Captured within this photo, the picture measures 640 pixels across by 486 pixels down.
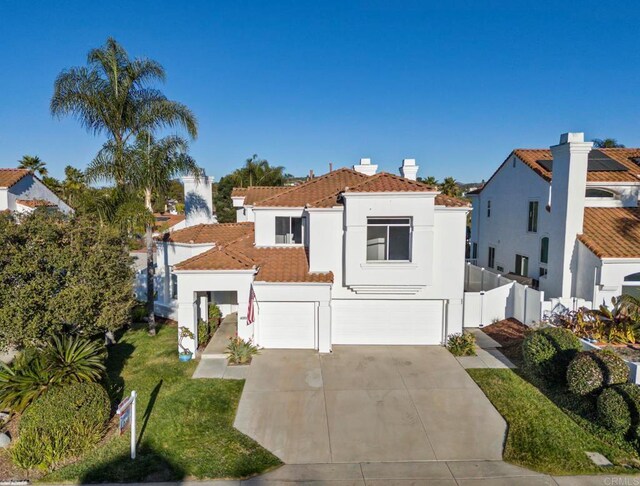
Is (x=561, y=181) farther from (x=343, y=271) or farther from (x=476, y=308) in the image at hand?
(x=343, y=271)

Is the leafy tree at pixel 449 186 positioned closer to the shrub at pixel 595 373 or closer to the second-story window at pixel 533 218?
the second-story window at pixel 533 218

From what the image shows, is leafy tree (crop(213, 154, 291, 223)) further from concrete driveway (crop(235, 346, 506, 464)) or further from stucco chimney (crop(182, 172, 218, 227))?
concrete driveway (crop(235, 346, 506, 464))

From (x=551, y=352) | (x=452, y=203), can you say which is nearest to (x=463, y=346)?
(x=551, y=352)

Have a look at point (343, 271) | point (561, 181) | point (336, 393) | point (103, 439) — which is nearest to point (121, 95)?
point (343, 271)

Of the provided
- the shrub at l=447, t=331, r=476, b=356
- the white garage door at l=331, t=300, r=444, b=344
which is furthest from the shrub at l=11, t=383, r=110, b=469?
the shrub at l=447, t=331, r=476, b=356

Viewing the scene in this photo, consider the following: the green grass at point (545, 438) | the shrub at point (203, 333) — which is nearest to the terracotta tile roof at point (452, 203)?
the green grass at point (545, 438)

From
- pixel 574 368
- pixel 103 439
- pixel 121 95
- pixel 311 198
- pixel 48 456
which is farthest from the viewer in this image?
pixel 311 198
